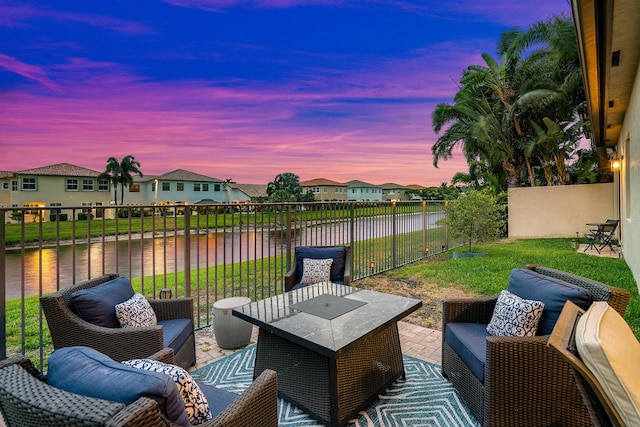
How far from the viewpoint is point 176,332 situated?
2.76 meters

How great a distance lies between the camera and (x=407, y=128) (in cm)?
1859

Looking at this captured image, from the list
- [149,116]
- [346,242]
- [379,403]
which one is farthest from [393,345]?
[149,116]

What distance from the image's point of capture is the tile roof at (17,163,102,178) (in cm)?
3047

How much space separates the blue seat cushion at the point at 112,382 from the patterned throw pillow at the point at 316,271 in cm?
303

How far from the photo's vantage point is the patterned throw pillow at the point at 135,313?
8.38 ft

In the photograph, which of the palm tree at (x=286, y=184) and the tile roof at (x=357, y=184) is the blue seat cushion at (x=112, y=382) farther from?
the tile roof at (x=357, y=184)

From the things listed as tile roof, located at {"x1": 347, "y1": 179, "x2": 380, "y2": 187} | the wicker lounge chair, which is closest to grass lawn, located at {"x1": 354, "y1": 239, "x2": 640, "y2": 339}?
the wicker lounge chair

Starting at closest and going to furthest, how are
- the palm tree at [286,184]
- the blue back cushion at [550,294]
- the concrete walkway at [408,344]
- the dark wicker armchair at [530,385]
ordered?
the dark wicker armchair at [530,385] → the blue back cushion at [550,294] → the concrete walkway at [408,344] → the palm tree at [286,184]

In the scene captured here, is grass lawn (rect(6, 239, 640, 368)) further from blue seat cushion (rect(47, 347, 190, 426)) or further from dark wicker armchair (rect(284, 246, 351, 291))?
blue seat cushion (rect(47, 347, 190, 426))

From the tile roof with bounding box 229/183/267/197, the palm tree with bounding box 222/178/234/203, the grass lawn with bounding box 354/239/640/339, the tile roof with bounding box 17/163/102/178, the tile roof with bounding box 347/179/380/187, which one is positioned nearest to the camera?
the grass lawn with bounding box 354/239/640/339

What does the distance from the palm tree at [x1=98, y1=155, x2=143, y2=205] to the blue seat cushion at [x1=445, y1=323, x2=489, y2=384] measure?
40334 mm

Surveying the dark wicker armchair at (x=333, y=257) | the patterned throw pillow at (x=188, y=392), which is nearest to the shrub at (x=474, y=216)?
the dark wicker armchair at (x=333, y=257)

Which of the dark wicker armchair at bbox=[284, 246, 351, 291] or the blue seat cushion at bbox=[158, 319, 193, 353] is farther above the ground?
the dark wicker armchair at bbox=[284, 246, 351, 291]

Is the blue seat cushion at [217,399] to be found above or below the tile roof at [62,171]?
below
